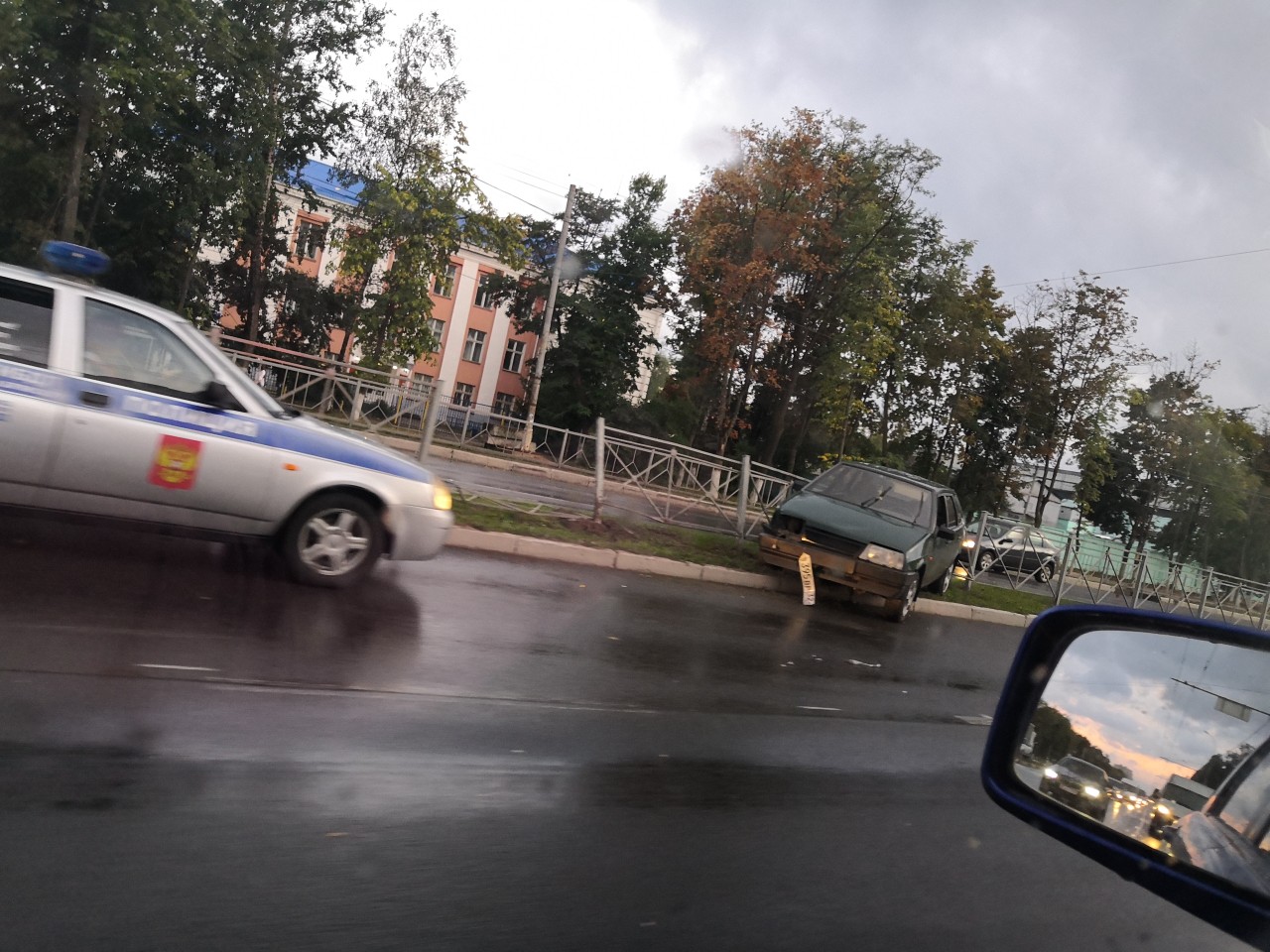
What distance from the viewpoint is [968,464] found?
4425cm

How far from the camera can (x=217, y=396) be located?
645 cm

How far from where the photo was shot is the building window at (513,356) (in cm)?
6197

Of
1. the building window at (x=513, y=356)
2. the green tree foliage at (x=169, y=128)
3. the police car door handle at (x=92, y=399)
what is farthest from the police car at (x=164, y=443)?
the building window at (x=513, y=356)

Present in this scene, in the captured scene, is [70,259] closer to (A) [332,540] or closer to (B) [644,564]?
(A) [332,540]

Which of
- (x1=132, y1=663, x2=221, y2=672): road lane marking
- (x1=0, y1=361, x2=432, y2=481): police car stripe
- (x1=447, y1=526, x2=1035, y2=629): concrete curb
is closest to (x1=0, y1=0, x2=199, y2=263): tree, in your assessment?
(x1=447, y1=526, x2=1035, y2=629): concrete curb

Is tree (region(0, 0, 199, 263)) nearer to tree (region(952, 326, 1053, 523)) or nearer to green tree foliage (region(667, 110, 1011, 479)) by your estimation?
green tree foliage (region(667, 110, 1011, 479))

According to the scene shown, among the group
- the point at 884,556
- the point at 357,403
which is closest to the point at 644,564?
the point at 884,556

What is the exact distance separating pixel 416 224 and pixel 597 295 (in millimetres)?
16955

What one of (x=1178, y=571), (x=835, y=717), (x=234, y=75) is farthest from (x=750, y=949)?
(x=234, y=75)

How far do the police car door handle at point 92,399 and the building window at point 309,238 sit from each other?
2999 cm

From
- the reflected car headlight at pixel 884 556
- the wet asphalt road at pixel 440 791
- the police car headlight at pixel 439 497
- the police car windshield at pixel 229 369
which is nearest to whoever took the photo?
the wet asphalt road at pixel 440 791

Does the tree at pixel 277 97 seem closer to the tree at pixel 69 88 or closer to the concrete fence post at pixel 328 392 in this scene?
the tree at pixel 69 88

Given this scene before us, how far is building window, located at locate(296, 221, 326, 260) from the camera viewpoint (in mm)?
35197

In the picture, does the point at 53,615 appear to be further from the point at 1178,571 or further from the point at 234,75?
the point at 234,75
